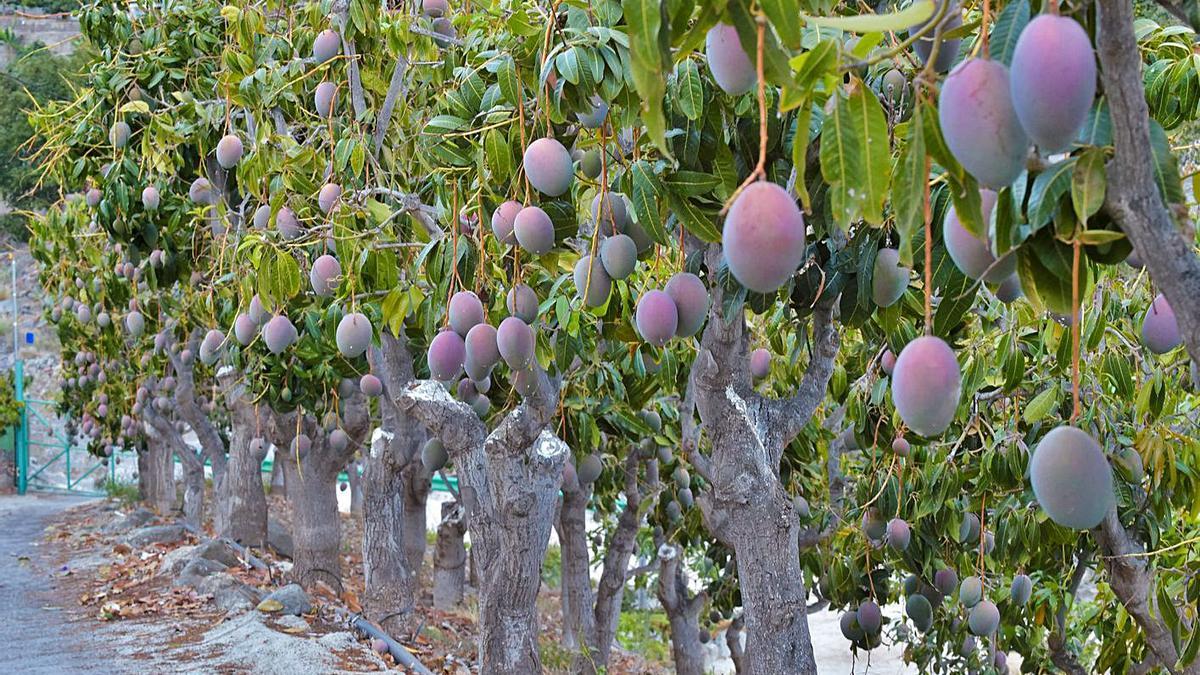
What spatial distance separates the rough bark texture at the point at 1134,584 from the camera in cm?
312

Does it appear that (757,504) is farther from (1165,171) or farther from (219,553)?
(219,553)

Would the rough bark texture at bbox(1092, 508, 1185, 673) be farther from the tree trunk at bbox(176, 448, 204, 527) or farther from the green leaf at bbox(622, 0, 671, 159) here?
the tree trunk at bbox(176, 448, 204, 527)


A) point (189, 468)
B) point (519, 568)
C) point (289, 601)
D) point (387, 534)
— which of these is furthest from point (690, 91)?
point (189, 468)

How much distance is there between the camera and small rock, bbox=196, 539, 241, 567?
7.50 m

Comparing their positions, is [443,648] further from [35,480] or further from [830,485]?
[35,480]

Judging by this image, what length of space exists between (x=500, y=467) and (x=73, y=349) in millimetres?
8862

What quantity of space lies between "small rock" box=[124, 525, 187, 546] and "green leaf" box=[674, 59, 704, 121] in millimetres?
8294

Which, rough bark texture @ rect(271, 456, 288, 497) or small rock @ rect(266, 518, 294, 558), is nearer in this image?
small rock @ rect(266, 518, 294, 558)

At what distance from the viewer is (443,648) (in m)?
6.18

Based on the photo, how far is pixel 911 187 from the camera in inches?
40.8

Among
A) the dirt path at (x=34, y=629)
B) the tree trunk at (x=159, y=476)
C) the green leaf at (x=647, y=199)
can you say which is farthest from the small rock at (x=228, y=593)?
the tree trunk at (x=159, y=476)

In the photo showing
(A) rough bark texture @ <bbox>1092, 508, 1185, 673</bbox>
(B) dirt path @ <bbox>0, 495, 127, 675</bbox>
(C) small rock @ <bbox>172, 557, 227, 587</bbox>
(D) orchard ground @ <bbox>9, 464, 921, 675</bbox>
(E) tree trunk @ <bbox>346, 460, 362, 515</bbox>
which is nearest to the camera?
(A) rough bark texture @ <bbox>1092, 508, 1185, 673</bbox>

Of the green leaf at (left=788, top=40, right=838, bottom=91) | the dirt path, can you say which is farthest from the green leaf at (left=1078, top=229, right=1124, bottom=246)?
the dirt path

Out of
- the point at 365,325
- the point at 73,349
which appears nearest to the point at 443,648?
the point at 365,325
